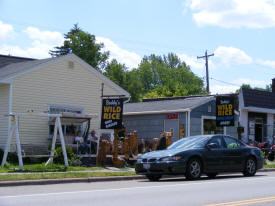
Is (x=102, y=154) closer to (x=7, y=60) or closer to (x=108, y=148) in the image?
(x=108, y=148)

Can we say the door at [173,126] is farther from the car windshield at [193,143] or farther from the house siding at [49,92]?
the car windshield at [193,143]

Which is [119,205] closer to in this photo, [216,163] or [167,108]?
[216,163]

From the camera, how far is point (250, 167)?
16719mm

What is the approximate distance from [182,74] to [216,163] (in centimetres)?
6916

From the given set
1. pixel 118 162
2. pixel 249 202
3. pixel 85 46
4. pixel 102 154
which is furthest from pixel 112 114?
pixel 85 46

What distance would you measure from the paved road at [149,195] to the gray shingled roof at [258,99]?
17.7 metres

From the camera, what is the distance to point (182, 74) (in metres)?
84.1

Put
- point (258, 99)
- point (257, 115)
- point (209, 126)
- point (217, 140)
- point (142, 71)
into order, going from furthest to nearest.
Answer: point (142, 71) < point (257, 115) < point (258, 99) < point (209, 126) < point (217, 140)

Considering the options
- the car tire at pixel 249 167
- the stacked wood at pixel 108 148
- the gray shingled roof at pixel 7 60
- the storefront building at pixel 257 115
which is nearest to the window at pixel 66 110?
the stacked wood at pixel 108 148

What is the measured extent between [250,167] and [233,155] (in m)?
1.05

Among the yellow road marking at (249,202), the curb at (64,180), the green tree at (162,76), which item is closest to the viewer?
the yellow road marking at (249,202)

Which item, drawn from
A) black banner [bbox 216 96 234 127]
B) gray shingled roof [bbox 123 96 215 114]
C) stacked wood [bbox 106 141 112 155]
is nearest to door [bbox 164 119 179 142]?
gray shingled roof [bbox 123 96 215 114]

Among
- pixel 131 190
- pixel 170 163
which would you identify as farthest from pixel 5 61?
pixel 131 190

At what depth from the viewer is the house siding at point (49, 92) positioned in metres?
21.0
